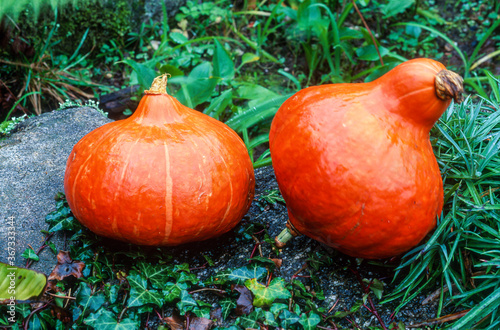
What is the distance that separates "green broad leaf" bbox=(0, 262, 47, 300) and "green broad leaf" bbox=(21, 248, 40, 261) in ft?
0.92

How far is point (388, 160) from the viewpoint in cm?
145

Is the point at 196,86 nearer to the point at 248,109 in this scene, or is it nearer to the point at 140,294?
the point at 248,109

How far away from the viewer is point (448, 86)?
1403 mm

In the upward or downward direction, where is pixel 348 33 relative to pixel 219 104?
upward

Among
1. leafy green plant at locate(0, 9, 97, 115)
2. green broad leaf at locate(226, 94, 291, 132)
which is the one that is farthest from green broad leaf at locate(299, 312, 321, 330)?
leafy green plant at locate(0, 9, 97, 115)

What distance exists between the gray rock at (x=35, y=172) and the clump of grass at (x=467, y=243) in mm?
1566

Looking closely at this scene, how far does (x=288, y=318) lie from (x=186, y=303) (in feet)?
1.28

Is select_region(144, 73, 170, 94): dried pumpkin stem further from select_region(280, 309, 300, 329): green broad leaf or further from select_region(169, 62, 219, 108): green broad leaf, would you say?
select_region(280, 309, 300, 329): green broad leaf

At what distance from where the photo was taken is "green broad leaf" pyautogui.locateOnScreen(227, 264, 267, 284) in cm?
163

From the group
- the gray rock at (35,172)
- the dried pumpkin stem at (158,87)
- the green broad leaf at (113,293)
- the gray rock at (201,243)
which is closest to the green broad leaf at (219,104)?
the gray rock at (201,243)

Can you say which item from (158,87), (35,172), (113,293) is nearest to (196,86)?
(158,87)

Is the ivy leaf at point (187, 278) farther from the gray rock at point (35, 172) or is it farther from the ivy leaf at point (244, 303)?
the gray rock at point (35, 172)

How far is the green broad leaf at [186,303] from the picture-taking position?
1.53m

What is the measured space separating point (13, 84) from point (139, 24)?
1.20m
